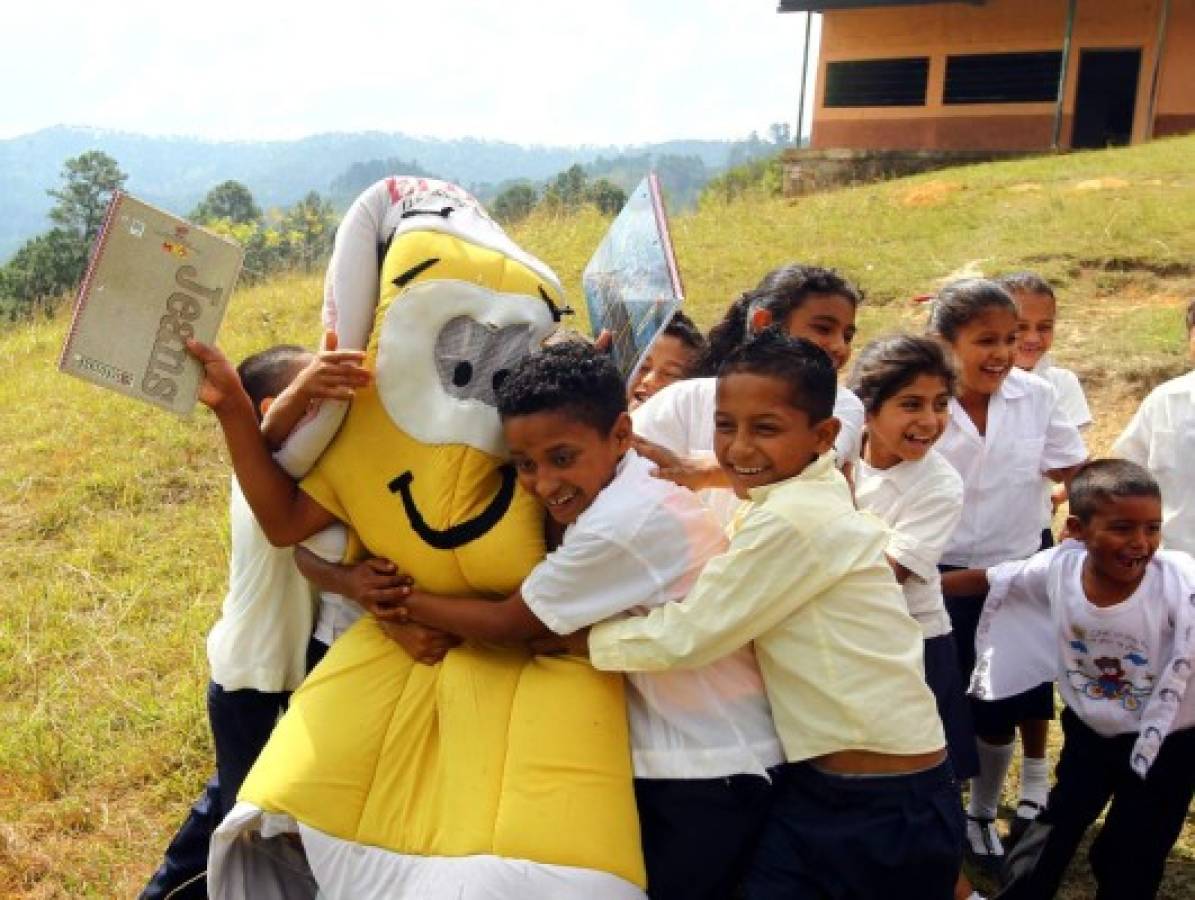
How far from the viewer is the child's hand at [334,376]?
198 cm

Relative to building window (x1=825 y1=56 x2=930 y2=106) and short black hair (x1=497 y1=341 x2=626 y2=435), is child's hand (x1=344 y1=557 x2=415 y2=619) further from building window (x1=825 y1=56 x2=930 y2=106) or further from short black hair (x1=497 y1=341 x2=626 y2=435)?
building window (x1=825 y1=56 x2=930 y2=106)

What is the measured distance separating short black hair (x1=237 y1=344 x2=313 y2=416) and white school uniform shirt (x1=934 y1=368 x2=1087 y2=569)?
5.46 feet

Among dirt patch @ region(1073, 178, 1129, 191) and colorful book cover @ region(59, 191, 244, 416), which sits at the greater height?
dirt patch @ region(1073, 178, 1129, 191)

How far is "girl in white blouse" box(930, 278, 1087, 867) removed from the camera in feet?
9.62

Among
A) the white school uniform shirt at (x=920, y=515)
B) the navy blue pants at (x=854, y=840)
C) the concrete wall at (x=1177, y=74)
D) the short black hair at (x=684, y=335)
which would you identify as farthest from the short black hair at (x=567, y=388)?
the concrete wall at (x=1177, y=74)

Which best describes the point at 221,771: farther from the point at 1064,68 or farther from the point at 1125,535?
the point at 1064,68

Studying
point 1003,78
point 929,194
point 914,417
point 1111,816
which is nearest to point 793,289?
point 914,417

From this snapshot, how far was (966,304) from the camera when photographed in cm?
291

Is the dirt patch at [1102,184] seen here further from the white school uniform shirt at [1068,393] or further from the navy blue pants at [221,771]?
the navy blue pants at [221,771]

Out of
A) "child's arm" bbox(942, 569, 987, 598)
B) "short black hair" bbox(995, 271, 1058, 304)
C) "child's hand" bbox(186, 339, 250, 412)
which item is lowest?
"child's arm" bbox(942, 569, 987, 598)

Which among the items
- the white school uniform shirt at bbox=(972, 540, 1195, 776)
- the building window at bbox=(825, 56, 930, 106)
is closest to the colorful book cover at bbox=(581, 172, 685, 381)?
the white school uniform shirt at bbox=(972, 540, 1195, 776)

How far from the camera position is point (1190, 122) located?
50.6ft

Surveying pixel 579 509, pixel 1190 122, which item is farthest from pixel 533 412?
pixel 1190 122

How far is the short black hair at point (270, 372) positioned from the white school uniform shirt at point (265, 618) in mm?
218
